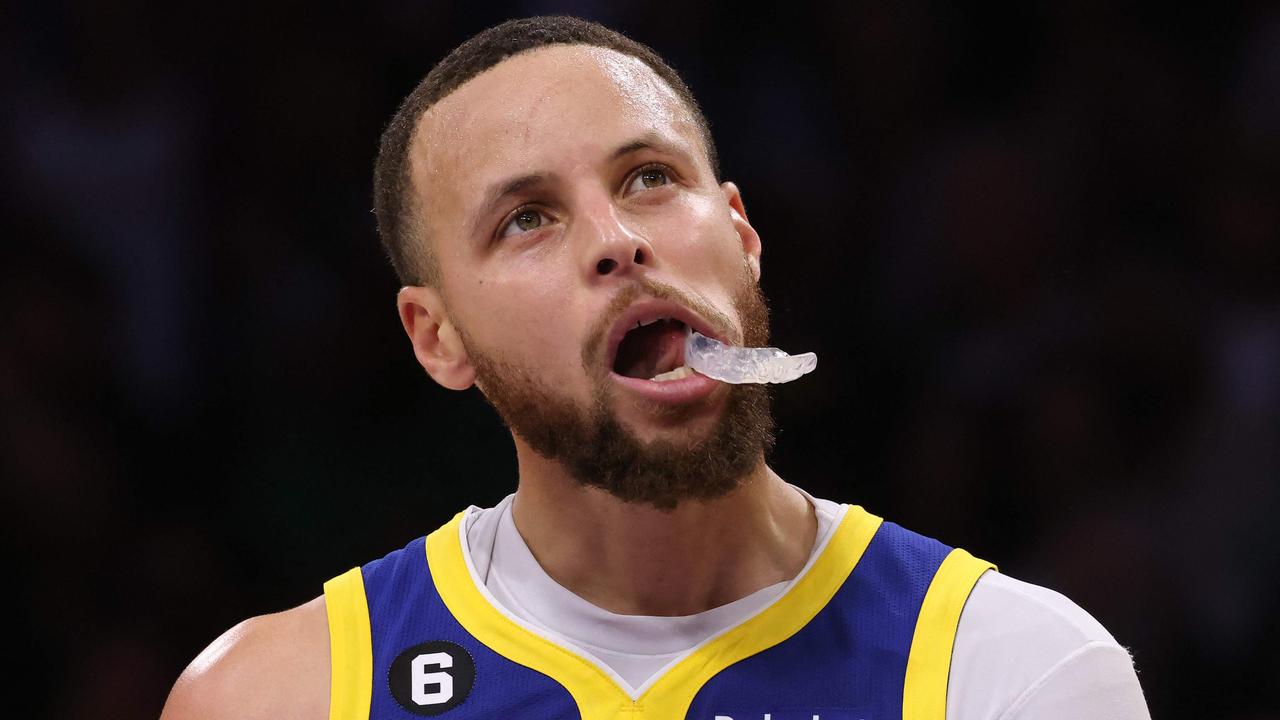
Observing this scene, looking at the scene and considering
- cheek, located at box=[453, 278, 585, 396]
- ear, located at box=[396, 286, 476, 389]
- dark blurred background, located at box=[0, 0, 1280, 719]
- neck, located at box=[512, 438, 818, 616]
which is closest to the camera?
cheek, located at box=[453, 278, 585, 396]

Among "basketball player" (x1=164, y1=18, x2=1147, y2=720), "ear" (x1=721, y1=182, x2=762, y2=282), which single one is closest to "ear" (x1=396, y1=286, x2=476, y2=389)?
"basketball player" (x1=164, y1=18, x2=1147, y2=720)

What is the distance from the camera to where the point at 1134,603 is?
11.1 ft

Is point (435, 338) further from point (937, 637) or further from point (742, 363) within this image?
point (937, 637)

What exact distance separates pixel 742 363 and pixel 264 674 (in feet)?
2.84

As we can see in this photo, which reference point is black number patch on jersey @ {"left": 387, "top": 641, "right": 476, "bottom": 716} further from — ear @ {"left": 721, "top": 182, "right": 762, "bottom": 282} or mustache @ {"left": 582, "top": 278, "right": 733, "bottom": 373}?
ear @ {"left": 721, "top": 182, "right": 762, "bottom": 282}

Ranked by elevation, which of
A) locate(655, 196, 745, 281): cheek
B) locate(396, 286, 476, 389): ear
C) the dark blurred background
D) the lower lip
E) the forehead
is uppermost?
the forehead

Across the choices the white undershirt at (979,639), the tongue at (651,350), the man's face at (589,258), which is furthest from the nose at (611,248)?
the white undershirt at (979,639)

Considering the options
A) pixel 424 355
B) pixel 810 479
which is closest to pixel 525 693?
pixel 424 355

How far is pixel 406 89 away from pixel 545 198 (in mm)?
1902

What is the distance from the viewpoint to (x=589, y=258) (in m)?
1.98

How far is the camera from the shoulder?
6.17 ft

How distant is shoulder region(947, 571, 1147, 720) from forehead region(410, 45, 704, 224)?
2.75 feet

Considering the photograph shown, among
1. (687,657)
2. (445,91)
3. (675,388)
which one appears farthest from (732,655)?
(445,91)

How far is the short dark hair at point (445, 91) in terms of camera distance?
7.38ft
